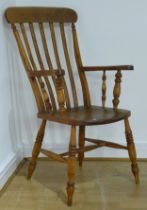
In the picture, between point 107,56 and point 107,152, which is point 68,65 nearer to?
point 107,56

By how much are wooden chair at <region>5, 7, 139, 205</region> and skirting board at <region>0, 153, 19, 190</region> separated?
0.12m

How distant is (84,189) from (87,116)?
1.28 feet

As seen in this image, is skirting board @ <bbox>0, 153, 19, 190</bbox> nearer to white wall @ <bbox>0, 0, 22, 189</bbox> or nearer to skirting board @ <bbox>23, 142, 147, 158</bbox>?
white wall @ <bbox>0, 0, 22, 189</bbox>

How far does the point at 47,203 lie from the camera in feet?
4.41

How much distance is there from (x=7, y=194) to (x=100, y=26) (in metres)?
1.08

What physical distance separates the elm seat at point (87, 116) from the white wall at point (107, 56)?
335 mm

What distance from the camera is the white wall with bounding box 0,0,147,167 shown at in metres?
1.70

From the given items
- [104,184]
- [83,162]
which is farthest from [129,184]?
[83,162]

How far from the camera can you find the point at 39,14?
1605mm

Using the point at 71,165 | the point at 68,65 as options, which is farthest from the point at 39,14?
the point at 71,165

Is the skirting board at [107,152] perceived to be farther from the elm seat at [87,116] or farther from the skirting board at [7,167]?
the elm seat at [87,116]

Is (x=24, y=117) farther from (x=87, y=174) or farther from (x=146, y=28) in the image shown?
(x=146, y=28)

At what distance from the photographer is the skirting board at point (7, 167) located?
4.93 feet

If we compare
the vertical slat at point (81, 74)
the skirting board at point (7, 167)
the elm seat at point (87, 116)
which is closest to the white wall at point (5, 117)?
the skirting board at point (7, 167)
